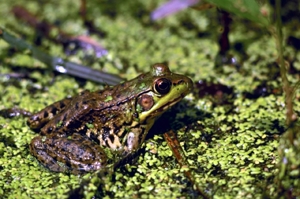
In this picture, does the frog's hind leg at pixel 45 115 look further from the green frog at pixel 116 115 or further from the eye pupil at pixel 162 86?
the eye pupil at pixel 162 86

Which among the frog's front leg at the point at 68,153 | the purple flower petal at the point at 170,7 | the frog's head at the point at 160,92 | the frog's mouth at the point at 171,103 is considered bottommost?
the frog's front leg at the point at 68,153

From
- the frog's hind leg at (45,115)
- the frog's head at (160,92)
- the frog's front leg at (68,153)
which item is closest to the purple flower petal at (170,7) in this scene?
the frog's head at (160,92)

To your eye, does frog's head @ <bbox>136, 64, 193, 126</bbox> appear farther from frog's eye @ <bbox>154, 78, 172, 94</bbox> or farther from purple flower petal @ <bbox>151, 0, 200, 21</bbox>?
purple flower petal @ <bbox>151, 0, 200, 21</bbox>

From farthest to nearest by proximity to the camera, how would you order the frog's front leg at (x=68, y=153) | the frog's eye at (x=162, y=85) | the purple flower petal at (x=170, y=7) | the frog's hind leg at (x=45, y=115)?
1. the purple flower petal at (x=170, y=7)
2. the frog's hind leg at (x=45, y=115)
3. the frog's eye at (x=162, y=85)
4. the frog's front leg at (x=68, y=153)

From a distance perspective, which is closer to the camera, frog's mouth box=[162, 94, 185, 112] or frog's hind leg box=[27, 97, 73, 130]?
frog's mouth box=[162, 94, 185, 112]

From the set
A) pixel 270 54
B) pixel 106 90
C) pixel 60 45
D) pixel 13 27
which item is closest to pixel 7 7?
pixel 13 27

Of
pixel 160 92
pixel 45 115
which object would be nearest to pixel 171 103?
pixel 160 92

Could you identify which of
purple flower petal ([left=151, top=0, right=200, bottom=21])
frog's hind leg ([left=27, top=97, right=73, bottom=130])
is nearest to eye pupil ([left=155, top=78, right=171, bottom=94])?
frog's hind leg ([left=27, top=97, right=73, bottom=130])

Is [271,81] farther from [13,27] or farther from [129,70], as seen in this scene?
[13,27]
